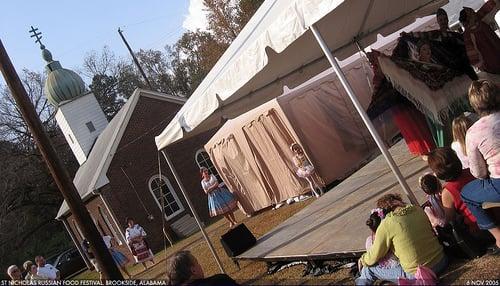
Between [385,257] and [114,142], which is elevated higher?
[114,142]

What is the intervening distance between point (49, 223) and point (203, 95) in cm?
4144

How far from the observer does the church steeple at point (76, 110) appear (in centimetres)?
3769

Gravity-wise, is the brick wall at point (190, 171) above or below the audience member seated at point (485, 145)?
above

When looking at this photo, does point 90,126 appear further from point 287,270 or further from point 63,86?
point 287,270

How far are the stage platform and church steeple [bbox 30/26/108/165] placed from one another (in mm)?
28483

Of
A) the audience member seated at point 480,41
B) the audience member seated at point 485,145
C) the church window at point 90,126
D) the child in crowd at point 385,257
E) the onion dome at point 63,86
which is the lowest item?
the child in crowd at point 385,257

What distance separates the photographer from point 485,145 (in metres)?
4.42

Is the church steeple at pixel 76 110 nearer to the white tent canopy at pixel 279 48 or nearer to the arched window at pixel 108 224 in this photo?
the arched window at pixel 108 224

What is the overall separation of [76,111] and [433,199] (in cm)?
3545

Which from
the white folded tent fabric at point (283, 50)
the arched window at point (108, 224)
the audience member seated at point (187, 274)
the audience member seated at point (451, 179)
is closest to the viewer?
the audience member seated at point (187, 274)

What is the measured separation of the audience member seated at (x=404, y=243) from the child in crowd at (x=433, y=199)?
0.28 meters

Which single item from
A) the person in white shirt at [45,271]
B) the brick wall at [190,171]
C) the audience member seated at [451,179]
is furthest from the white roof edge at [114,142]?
the audience member seated at [451,179]

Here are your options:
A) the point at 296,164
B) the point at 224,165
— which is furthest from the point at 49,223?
the point at 296,164

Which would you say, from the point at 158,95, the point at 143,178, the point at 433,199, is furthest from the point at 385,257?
the point at 158,95
